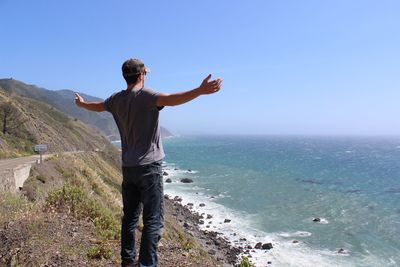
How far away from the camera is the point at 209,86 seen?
3855 mm

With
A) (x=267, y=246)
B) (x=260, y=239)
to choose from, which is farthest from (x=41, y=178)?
(x=260, y=239)

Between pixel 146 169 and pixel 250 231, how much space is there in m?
36.4

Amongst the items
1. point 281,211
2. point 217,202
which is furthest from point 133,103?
point 217,202

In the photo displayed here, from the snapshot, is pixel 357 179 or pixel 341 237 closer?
pixel 341 237

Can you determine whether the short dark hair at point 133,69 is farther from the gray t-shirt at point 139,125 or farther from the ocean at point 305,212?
the ocean at point 305,212

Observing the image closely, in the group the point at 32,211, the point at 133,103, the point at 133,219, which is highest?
Answer: the point at 133,103

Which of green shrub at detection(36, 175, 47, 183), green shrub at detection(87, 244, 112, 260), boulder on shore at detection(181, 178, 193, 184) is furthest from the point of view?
boulder on shore at detection(181, 178, 193, 184)

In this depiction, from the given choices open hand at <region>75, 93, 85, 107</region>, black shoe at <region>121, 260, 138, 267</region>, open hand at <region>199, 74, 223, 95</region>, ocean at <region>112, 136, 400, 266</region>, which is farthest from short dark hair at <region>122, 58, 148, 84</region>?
ocean at <region>112, 136, 400, 266</region>

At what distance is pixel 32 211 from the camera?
7.62 m

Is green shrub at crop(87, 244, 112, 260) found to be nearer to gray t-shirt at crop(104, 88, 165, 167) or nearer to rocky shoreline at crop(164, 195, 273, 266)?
gray t-shirt at crop(104, 88, 165, 167)

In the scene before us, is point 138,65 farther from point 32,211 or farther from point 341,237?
point 341,237

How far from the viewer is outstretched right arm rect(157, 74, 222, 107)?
3854 millimetres

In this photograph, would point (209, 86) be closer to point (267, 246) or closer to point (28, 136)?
point (267, 246)

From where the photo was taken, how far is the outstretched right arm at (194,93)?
385cm
